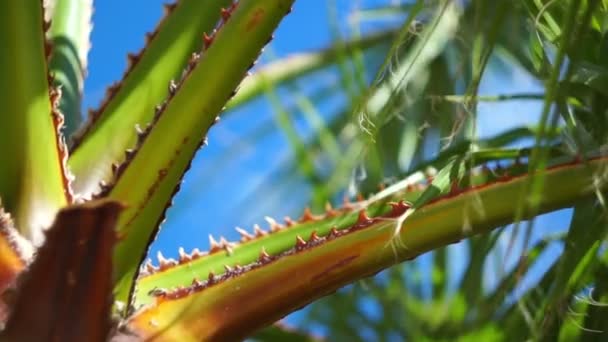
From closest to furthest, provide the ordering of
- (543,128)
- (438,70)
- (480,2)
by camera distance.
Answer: (543,128)
(480,2)
(438,70)

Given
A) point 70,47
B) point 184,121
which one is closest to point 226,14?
point 184,121

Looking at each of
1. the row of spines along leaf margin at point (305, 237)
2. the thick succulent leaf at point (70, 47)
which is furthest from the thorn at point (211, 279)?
the thick succulent leaf at point (70, 47)

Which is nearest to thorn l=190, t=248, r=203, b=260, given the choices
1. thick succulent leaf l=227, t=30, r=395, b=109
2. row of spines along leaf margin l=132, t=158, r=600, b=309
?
row of spines along leaf margin l=132, t=158, r=600, b=309

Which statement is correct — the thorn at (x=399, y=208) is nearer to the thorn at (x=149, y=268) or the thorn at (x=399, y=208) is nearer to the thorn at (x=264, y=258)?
the thorn at (x=264, y=258)

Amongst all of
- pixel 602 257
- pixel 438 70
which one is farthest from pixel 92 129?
pixel 438 70

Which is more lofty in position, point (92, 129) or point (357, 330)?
point (92, 129)

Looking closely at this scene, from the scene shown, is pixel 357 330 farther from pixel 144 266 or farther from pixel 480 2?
pixel 480 2

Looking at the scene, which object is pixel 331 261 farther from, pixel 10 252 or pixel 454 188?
pixel 10 252

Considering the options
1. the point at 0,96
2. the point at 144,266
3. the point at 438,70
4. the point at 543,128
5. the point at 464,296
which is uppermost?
the point at 438,70
